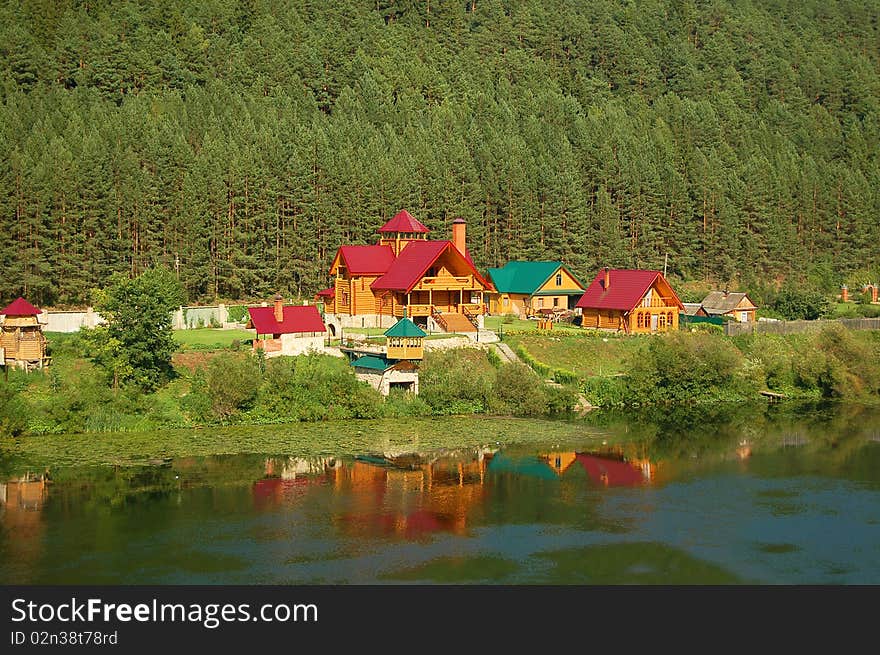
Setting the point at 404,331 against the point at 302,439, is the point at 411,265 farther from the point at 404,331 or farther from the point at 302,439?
the point at 302,439

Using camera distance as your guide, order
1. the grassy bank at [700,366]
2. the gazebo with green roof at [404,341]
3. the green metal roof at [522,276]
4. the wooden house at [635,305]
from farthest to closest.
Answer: the green metal roof at [522,276] → the wooden house at [635,305] → the grassy bank at [700,366] → the gazebo with green roof at [404,341]

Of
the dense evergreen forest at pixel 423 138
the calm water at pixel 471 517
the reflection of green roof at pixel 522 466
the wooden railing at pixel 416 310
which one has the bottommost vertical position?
the calm water at pixel 471 517

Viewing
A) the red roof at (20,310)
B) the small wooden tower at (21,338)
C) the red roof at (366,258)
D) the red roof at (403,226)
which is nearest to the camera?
the red roof at (20,310)

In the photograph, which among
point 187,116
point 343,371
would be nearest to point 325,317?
point 343,371

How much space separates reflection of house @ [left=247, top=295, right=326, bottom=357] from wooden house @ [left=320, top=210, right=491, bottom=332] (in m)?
8.47

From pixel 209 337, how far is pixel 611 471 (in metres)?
25.1

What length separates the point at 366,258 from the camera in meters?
69.9

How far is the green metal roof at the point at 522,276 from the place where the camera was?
247ft

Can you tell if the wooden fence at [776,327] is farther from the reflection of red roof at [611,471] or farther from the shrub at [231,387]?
the shrub at [231,387]

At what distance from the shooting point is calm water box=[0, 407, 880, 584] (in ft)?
103

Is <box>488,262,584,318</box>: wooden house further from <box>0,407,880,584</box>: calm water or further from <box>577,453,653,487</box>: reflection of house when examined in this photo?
<box>577,453,653,487</box>: reflection of house

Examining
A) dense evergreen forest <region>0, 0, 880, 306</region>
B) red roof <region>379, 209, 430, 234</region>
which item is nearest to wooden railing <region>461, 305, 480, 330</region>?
red roof <region>379, 209, 430, 234</region>

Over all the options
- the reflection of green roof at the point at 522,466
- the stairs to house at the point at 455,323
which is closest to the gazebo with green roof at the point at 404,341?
the stairs to house at the point at 455,323

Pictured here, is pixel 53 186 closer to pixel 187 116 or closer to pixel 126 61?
pixel 187 116
